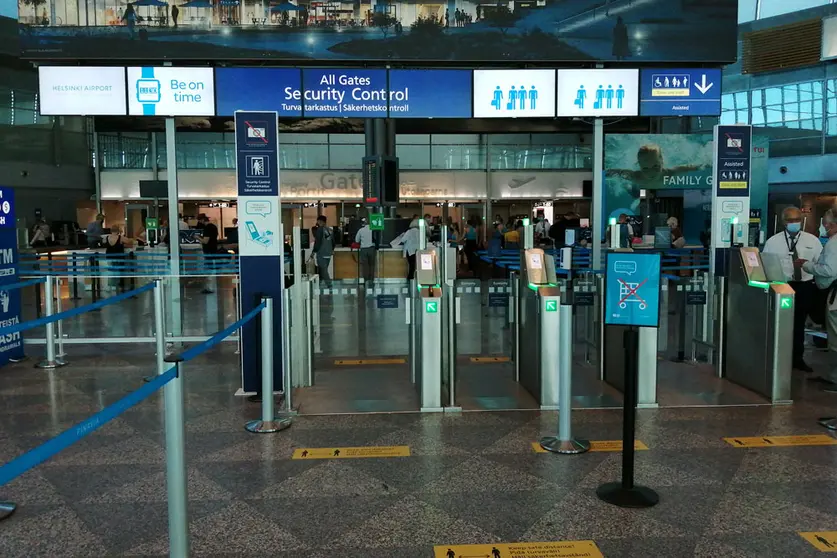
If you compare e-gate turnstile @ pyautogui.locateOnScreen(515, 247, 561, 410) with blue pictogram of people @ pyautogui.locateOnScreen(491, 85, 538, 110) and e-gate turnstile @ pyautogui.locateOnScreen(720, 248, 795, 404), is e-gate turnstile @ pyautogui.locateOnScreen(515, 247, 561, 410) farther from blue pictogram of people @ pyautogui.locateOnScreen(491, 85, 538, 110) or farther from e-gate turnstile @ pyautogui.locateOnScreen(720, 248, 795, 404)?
blue pictogram of people @ pyautogui.locateOnScreen(491, 85, 538, 110)

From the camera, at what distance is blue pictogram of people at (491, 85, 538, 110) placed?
30.2 feet

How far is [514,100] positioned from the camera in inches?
363

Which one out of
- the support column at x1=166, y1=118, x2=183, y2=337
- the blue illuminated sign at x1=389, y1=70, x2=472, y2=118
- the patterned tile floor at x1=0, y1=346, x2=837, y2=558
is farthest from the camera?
the blue illuminated sign at x1=389, y1=70, x2=472, y2=118

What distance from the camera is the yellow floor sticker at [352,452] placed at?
478 centimetres

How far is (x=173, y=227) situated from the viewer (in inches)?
368

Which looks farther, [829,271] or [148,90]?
[148,90]

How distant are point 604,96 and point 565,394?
5.72 metres

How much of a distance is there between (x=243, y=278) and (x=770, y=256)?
484 centimetres

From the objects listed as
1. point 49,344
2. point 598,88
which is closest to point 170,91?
point 49,344

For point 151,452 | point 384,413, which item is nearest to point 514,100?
point 384,413

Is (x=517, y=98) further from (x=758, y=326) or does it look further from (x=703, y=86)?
(x=758, y=326)

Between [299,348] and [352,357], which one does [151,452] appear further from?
[352,357]

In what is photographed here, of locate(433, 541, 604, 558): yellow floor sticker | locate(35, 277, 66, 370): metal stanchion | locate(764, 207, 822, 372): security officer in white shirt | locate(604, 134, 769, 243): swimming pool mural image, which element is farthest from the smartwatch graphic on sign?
locate(604, 134, 769, 243): swimming pool mural image

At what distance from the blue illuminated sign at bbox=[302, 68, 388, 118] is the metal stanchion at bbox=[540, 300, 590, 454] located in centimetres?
534
